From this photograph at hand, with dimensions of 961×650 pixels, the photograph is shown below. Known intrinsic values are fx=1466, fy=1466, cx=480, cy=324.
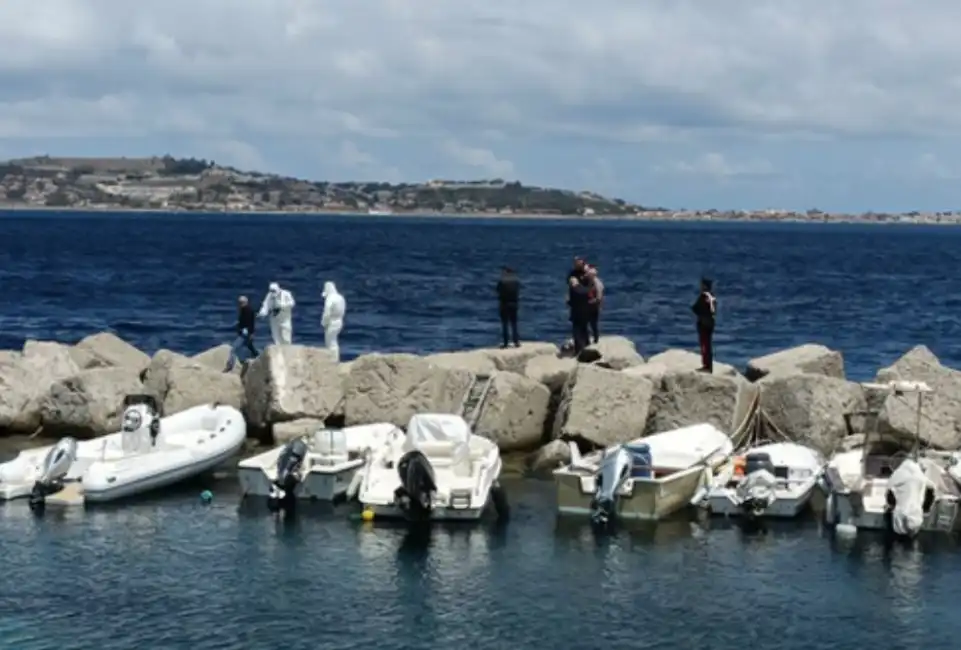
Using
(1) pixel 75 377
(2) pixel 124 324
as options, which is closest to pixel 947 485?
(1) pixel 75 377

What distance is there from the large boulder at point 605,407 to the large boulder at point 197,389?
237 inches

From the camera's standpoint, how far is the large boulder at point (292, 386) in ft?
82.4

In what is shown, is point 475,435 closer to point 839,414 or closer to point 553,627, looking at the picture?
point 839,414

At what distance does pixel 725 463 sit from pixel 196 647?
985cm

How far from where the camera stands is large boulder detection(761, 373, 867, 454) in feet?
78.9

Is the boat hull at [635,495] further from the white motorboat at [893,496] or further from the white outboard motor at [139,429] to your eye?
the white outboard motor at [139,429]

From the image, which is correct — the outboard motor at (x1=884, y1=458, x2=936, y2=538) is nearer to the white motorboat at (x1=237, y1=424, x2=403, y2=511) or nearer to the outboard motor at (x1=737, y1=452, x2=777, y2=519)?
the outboard motor at (x1=737, y1=452, x2=777, y2=519)

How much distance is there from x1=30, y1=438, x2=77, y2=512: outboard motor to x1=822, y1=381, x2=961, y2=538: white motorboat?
36.9 feet

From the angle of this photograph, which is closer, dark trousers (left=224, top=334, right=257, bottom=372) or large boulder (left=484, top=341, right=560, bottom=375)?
large boulder (left=484, top=341, right=560, bottom=375)

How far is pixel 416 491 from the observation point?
2042 centimetres

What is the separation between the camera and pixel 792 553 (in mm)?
19578

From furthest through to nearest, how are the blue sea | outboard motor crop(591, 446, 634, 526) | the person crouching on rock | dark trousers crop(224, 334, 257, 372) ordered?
dark trousers crop(224, 334, 257, 372) → the person crouching on rock → outboard motor crop(591, 446, 634, 526) → the blue sea

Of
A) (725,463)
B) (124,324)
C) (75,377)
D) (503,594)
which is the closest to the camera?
(503,594)

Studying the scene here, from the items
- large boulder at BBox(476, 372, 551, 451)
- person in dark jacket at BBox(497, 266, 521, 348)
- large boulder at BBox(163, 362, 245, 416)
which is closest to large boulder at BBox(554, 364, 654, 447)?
large boulder at BBox(476, 372, 551, 451)
